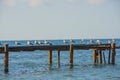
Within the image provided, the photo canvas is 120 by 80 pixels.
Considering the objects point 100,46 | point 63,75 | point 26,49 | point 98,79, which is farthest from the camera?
point 100,46

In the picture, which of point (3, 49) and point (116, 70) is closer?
point (3, 49)

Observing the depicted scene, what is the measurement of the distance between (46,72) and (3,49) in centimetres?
429

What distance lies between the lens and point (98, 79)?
106ft

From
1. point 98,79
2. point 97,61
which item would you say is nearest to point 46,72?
point 98,79

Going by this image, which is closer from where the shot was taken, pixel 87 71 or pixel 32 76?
pixel 32 76

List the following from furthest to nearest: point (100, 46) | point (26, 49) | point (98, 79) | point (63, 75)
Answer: point (100, 46), point (26, 49), point (63, 75), point (98, 79)

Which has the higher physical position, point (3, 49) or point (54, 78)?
point (3, 49)

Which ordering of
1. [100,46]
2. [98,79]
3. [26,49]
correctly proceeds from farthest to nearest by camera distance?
[100,46], [26,49], [98,79]

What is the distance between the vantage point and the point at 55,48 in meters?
39.3

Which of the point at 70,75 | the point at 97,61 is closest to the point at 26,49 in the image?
the point at 70,75

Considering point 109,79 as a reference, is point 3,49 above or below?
above

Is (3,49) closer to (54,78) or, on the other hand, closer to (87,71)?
(54,78)

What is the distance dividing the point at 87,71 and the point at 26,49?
5.68 metres

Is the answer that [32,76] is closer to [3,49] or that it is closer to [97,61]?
[3,49]
